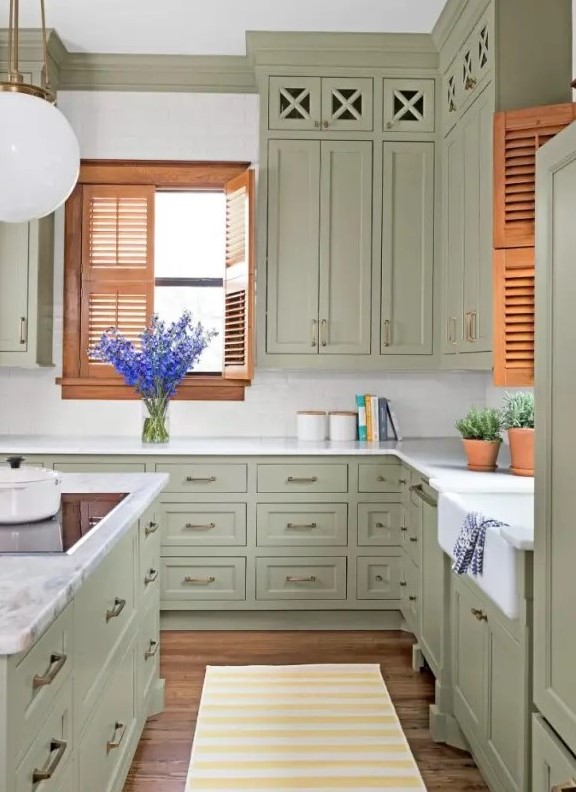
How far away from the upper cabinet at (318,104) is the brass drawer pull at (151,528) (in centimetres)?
238

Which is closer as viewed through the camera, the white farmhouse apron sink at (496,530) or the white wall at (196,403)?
the white farmhouse apron sink at (496,530)

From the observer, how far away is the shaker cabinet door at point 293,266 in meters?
4.07

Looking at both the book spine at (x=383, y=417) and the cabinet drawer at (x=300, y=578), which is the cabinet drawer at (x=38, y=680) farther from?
the book spine at (x=383, y=417)

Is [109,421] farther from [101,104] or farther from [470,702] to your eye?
[470,702]

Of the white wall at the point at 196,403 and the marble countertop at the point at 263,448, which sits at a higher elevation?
the white wall at the point at 196,403

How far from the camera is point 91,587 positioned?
172cm

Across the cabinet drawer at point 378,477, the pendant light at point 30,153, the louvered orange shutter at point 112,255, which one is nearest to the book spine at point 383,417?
the cabinet drawer at point 378,477

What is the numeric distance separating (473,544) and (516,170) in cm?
168

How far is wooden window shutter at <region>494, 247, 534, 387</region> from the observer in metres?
3.02

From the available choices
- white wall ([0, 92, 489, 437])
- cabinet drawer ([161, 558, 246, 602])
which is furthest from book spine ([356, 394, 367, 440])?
cabinet drawer ([161, 558, 246, 602])

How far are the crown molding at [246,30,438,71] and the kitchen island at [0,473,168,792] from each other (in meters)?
2.53

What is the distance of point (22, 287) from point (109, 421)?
2.94 ft

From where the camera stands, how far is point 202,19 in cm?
378

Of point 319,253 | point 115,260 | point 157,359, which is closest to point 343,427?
point 319,253
